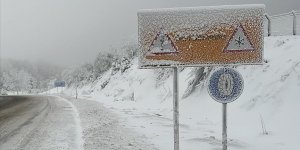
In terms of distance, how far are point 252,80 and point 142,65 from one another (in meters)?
8.39

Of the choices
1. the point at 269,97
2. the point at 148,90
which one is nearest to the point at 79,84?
the point at 148,90

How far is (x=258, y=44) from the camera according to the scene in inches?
309

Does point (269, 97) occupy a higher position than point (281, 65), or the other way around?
point (281, 65)

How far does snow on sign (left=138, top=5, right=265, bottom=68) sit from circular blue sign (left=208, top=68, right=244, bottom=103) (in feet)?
1.11

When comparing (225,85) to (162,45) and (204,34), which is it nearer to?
(204,34)

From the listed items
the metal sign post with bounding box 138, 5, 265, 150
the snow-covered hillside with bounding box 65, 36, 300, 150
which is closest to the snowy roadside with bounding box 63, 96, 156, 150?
the snow-covered hillside with bounding box 65, 36, 300, 150

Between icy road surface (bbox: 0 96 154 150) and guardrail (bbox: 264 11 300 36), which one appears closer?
icy road surface (bbox: 0 96 154 150)

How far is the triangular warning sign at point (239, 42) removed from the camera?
25.6 feet

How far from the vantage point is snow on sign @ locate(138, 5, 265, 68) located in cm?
777

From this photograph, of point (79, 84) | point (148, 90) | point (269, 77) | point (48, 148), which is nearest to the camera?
point (48, 148)

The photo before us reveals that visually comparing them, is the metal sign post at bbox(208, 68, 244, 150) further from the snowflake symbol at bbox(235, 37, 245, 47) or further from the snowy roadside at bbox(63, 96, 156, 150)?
the snowy roadside at bbox(63, 96, 156, 150)

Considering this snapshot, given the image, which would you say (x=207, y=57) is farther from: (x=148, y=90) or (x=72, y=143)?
(x=148, y=90)

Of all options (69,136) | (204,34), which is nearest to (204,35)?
(204,34)

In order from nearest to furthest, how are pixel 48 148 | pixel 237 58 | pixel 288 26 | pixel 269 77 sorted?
pixel 237 58 < pixel 48 148 < pixel 269 77 < pixel 288 26
